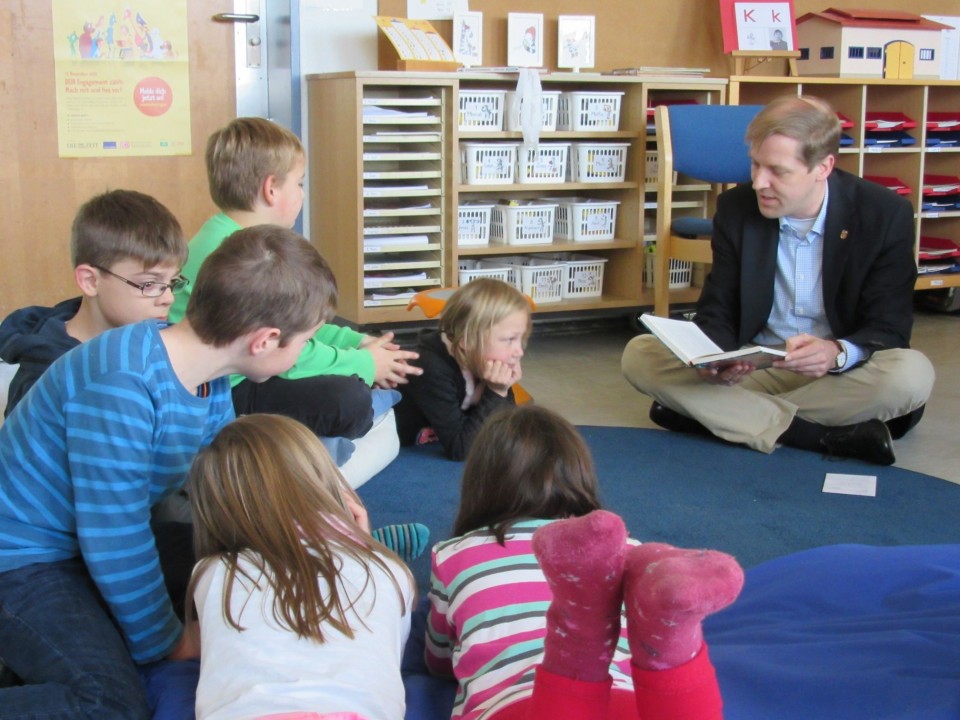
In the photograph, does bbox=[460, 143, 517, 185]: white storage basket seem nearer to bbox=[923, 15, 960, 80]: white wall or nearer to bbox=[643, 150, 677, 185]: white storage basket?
bbox=[643, 150, 677, 185]: white storage basket

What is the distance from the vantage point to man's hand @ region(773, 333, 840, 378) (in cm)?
265

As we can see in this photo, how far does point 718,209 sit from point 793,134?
0.36 m

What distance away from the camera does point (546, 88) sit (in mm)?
4195

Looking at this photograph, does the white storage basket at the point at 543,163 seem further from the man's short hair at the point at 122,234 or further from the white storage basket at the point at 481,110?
the man's short hair at the point at 122,234

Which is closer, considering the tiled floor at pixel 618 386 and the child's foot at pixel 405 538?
the child's foot at pixel 405 538

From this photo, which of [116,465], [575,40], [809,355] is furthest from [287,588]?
[575,40]

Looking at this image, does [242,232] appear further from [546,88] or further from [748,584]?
[546,88]

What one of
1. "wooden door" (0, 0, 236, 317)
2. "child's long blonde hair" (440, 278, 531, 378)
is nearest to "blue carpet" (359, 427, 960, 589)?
"child's long blonde hair" (440, 278, 531, 378)

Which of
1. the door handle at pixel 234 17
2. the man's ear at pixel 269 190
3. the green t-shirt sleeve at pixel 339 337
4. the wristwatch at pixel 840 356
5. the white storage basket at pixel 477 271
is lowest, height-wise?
the wristwatch at pixel 840 356

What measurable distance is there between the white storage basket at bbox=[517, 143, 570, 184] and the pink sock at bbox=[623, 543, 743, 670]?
3.05 metres

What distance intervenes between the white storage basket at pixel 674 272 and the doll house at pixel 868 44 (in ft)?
3.23

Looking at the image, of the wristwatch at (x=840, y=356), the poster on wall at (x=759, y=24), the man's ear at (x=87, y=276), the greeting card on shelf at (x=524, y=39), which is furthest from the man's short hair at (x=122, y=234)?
the poster on wall at (x=759, y=24)

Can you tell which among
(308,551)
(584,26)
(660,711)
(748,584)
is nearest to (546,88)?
(584,26)

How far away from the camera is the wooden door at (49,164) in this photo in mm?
3648
